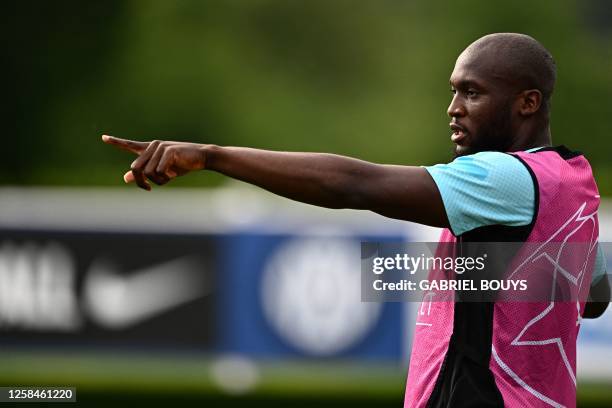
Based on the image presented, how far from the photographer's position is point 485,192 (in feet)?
11.4

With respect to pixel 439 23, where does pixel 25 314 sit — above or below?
below

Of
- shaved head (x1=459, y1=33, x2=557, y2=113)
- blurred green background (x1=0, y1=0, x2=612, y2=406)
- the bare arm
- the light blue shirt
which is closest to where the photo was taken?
the light blue shirt

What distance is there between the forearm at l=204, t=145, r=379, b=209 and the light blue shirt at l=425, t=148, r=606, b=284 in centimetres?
23

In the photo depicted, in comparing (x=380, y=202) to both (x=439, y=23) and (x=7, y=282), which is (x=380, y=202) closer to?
(x=7, y=282)

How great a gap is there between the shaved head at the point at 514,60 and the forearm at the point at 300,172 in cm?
56

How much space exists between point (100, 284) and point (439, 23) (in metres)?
11.6

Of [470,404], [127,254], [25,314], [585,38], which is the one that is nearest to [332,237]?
[127,254]

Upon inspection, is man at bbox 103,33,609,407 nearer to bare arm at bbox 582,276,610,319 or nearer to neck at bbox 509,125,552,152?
neck at bbox 509,125,552,152

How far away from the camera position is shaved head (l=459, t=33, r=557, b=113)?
373cm

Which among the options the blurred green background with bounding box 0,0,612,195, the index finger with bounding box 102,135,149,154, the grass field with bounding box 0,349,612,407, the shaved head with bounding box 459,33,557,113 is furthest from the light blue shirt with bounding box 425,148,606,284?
the blurred green background with bounding box 0,0,612,195

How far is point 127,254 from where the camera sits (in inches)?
347

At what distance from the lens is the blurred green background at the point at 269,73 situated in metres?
18.3

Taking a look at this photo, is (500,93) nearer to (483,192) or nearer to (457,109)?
(457,109)

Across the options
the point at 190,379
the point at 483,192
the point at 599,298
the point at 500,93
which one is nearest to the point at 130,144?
the point at 483,192
